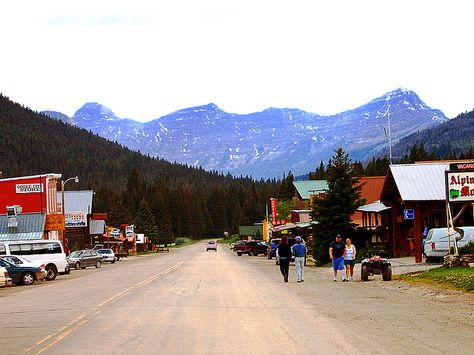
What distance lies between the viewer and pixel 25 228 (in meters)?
62.6

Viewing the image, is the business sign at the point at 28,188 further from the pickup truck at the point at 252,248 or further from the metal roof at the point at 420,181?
the metal roof at the point at 420,181

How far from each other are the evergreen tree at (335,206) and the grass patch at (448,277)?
56.3 ft

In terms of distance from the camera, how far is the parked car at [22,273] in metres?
36.0

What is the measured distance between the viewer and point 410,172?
138 feet

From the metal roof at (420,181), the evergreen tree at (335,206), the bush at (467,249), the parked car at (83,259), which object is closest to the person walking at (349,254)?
the bush at (467,249)

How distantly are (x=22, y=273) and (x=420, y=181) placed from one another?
21215 millimetres

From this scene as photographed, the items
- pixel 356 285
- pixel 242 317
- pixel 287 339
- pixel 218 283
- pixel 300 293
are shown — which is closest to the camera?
pixel 287 339

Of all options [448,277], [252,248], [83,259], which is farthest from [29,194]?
[448,277]

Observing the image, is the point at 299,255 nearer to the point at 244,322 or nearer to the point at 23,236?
the point at 244,322

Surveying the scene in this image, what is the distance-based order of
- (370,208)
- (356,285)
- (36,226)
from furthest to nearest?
(36,226)
(370,208)
(356,285)

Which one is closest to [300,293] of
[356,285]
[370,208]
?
[356,285]

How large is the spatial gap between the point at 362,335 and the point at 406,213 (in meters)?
29.6

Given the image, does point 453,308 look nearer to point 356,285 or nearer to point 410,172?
point 356,285

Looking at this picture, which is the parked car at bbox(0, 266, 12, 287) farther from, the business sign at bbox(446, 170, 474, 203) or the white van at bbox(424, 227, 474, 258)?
the business sign at bbox(446, 170, 474, 203)
